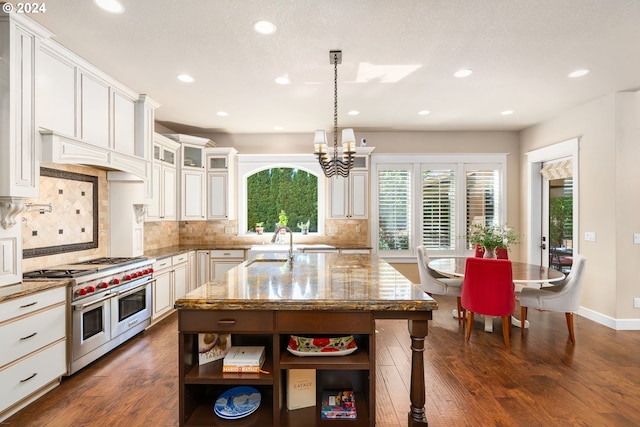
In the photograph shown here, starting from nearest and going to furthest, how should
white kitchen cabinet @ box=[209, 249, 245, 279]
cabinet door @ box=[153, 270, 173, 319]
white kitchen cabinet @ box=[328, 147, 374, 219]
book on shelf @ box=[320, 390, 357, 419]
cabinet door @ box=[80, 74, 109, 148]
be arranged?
1. book on shelf @ box=[320, 390, 357, 419]
2. cabinet door @ box=[80, 74, 109, 148]
3. cabinet door @ box=[153, 270, 173, 319]
4. white kitchen cabinet @ box=[209, 249, 245, 279]
5. white kitchen cabinet @ box=[328, 147, 374, 219]

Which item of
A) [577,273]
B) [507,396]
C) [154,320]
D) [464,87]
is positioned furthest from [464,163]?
[154,320]

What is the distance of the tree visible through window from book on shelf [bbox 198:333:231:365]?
13.5ft

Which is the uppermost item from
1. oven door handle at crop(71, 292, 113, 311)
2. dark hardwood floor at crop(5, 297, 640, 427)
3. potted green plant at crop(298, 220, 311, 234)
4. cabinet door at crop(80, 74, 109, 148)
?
cabinet door at crop(80, 74, 109, 148)

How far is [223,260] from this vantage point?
17.4 feet

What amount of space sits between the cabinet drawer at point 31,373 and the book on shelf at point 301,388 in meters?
1.88

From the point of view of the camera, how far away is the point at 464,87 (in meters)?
3.81

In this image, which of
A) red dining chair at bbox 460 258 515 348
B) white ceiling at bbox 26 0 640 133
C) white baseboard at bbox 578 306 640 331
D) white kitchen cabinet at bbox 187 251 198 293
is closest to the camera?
white ceiling at bbox 26 0 640 133

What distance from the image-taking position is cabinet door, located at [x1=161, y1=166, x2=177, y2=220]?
15.4ft

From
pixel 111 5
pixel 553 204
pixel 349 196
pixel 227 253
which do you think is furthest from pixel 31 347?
pixel 553 204

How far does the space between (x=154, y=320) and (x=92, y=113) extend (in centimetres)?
247

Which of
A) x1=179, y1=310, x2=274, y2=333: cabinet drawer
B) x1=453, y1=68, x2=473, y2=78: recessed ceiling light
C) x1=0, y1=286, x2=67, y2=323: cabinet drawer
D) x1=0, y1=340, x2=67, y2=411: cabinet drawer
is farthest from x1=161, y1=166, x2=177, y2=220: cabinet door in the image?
x1=453, y1=68, x2=473, y2=78: recessed ceiling light

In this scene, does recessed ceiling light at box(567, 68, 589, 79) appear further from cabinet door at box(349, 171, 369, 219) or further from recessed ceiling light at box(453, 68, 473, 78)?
cabinet door at box(349, 171, 369, 219)

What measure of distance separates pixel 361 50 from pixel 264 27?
876 mm

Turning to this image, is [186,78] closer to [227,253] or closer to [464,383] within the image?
[227,253]
